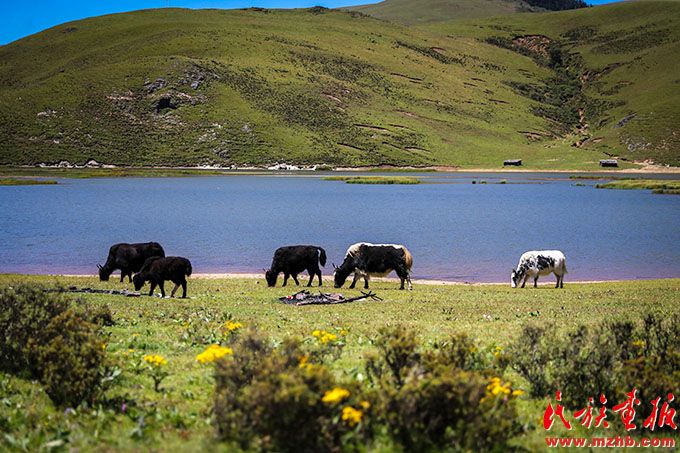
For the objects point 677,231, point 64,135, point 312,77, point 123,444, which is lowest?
point 123,444

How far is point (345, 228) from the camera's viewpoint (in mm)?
45094

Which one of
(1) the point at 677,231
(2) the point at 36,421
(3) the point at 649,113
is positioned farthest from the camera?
(3) the point at 649,113

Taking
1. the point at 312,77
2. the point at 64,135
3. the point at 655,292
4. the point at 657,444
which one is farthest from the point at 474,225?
the point at 312,77

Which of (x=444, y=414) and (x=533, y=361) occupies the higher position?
(x=533, y=361)

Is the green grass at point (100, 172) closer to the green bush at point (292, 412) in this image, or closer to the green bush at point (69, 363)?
the green bush at point (69, 363)

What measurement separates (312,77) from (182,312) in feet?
591

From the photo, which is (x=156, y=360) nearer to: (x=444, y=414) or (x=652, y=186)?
(x=444, y=414)

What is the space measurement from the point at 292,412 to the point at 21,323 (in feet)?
19.2

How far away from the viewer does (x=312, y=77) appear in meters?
186

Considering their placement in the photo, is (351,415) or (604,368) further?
(604,368)

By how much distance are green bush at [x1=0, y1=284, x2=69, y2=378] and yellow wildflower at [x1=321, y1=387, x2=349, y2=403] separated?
477 cm

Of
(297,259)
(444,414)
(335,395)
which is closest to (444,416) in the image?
(444,414)

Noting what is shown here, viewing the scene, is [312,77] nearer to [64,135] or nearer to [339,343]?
[64,135]

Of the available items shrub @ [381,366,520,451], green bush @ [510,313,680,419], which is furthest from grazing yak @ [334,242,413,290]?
shrub @ [381,366,520,451]
